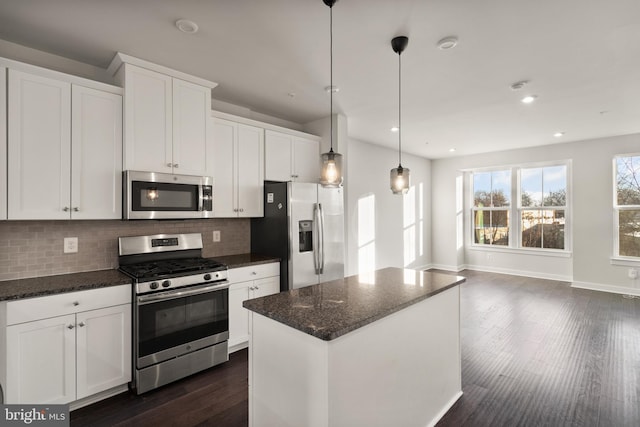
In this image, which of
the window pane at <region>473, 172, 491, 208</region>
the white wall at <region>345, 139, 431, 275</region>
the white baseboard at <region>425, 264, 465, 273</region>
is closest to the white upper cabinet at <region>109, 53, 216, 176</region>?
the white wall at <region>345, 139, 431, 275</region>

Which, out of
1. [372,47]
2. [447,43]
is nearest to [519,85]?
[447,43]

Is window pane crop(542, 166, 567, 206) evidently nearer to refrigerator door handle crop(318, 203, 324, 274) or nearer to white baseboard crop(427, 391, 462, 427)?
refrigerator door handle crop(318, 203, 324, 274)

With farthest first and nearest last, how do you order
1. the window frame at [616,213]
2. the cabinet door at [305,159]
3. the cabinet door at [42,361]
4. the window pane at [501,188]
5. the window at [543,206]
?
the window pane at [501,188] → the window at [543,206] → the window frame at [616,213] → the cabinet door at [305,159] → the cabinet door at [42,361]

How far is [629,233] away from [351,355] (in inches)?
257

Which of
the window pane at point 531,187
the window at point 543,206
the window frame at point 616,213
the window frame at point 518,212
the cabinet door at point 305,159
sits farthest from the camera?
the window pane at point 531,187

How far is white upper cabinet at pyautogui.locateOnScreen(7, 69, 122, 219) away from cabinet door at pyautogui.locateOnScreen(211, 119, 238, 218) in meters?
0.87

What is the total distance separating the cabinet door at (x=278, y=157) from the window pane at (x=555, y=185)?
5.59 meters

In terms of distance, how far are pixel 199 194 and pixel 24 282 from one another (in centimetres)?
142

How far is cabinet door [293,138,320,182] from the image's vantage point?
13.2ft

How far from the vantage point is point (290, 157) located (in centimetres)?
394

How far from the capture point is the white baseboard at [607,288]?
5272 mm

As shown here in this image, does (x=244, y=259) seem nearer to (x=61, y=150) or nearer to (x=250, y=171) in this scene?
(x=250, y=171)

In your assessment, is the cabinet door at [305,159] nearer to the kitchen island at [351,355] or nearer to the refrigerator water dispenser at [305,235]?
the refrigerator water dispenser at [305,235]

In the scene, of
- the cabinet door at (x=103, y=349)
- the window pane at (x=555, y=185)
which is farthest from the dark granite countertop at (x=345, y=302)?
the window pane at (x=555, y=185)
